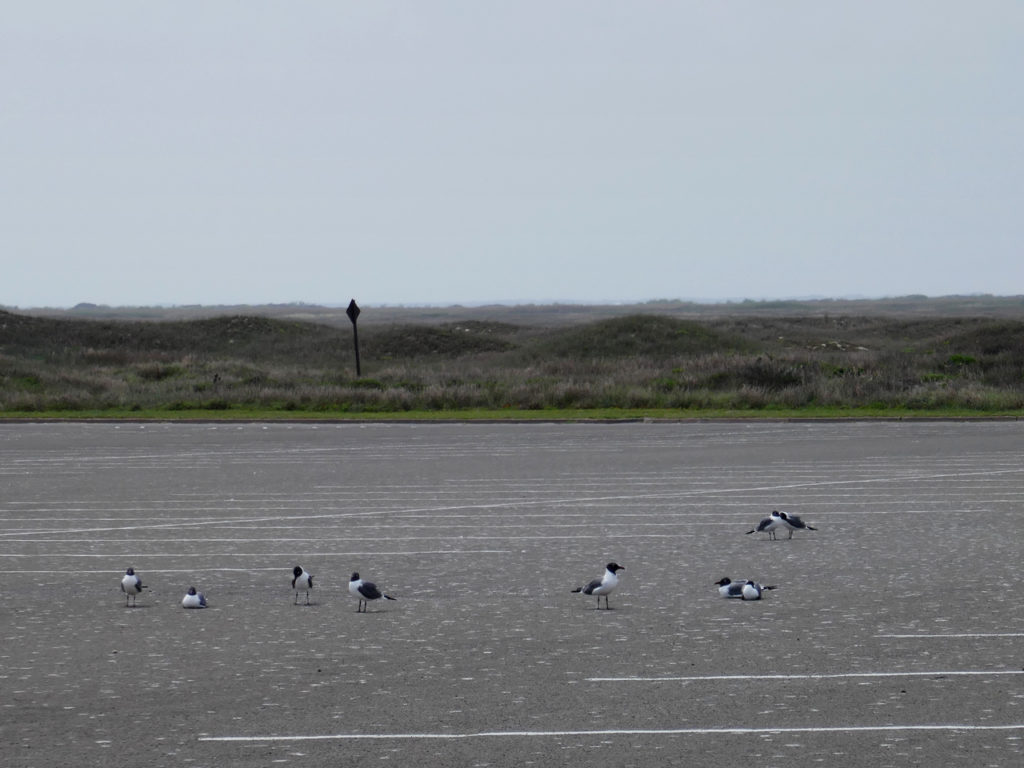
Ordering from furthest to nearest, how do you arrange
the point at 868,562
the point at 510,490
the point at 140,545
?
1. the point at 510,490
2. the point at 140,545
3. the point at 868,562

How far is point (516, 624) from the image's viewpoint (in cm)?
1034

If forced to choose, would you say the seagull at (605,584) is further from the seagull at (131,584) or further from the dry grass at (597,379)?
the dry grass at (597,379)

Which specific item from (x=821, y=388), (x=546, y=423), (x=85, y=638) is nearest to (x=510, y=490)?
(x=85, y=638)

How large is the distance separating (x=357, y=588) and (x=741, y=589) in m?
3.05

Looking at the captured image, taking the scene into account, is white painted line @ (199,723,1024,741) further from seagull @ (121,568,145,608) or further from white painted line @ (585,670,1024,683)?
seagull @ (121,568,145,608)

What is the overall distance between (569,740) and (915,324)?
113607mm

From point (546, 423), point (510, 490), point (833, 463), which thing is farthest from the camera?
point (546, 423)

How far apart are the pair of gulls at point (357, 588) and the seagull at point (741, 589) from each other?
2.66 m

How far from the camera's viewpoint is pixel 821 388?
4356 centimetres

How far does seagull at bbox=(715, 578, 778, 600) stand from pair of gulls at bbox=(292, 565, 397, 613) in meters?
2.66

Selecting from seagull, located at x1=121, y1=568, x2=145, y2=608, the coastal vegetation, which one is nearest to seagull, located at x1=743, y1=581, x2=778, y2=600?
seagull, located at x1=121, y1=568, x2=145, y2=608

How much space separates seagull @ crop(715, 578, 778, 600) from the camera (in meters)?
11.1

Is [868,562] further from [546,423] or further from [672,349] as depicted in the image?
[672,349]

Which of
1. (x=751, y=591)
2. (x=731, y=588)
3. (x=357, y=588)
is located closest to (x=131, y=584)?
(x=357, y=588)
